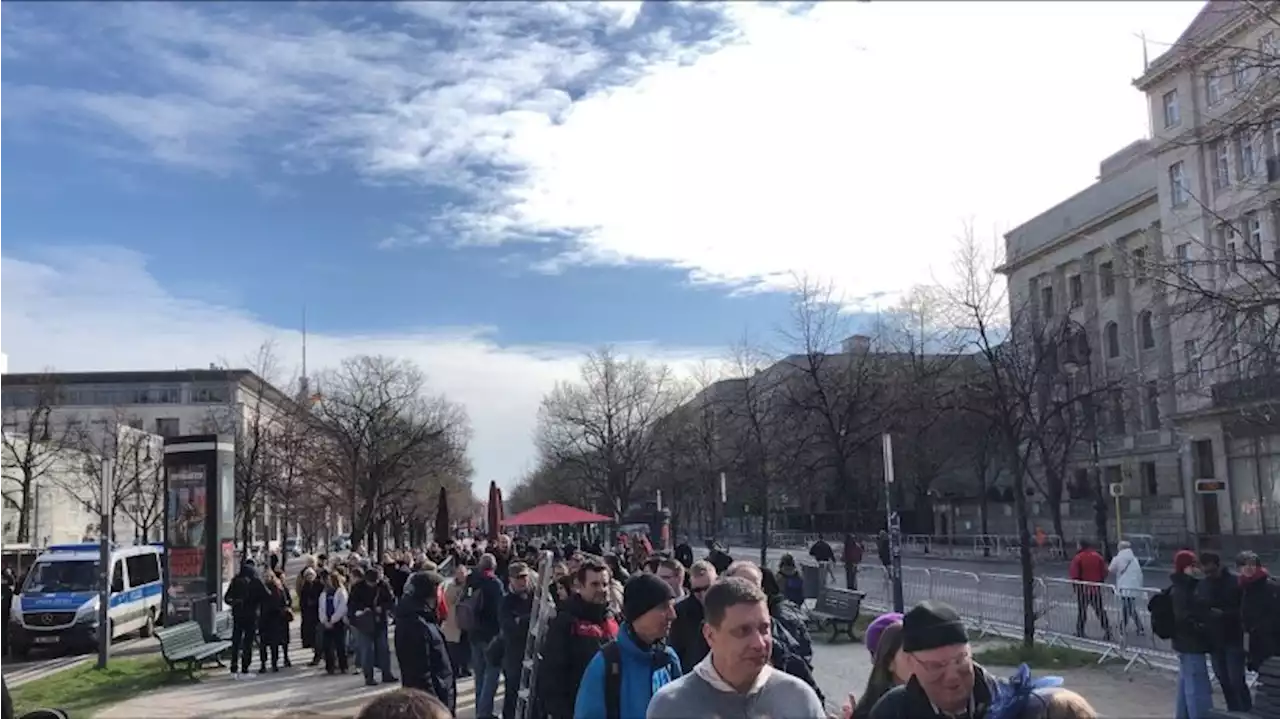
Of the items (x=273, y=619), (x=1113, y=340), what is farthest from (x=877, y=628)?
(x=1113, y=340)

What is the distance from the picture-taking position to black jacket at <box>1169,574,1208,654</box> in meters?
11.0

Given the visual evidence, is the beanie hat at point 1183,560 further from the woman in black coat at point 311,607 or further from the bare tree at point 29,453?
the bare tree at point 29,453

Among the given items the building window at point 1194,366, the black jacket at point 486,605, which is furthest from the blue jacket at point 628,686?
the building window at point 1194,366

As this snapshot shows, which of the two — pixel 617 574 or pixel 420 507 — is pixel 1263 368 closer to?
pixel 617 574

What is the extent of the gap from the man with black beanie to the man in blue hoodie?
5.60 feet

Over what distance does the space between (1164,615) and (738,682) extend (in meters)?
9.20

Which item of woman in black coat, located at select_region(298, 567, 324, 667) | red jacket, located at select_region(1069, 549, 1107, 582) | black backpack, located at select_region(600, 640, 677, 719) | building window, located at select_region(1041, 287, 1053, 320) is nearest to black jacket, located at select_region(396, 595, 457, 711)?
black backpack, located at select_region(600, 640, 677, 719)

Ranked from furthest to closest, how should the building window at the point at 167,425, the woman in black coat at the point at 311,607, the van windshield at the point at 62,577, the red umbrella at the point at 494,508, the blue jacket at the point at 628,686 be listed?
the building window at the point at 167,425, the red umbrella at the point at 494,508, the van windshield at the point at 62,577, the woman in black coat at the point at 311,607, the blue jacket at the point at 628,686

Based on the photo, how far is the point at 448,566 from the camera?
76.6 ft

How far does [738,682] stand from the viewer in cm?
386

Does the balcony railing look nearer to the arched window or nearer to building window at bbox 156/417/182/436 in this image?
the arched window

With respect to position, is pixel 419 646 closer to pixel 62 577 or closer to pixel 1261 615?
pixel 1261 615

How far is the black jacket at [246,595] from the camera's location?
1716 centimetres

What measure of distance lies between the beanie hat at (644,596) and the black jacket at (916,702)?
1.70 meters
